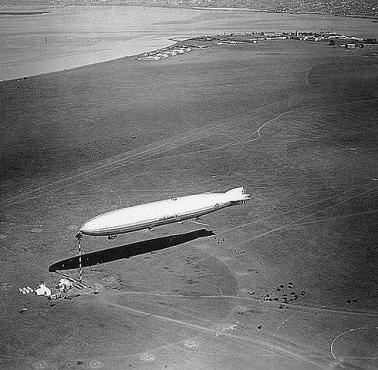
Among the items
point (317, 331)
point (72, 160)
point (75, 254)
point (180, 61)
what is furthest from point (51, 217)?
point (180, 61)

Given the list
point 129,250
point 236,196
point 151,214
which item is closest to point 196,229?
point 236,196

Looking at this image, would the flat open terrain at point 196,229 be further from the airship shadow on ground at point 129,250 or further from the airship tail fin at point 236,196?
the airship tail fin at point 236,196

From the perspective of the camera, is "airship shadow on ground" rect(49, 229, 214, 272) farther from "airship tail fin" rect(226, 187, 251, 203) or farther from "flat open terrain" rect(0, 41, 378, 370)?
"airship tail fin" rect(226, 187, 251, 203)

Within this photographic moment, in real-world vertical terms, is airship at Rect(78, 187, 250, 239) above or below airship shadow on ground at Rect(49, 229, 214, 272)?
above

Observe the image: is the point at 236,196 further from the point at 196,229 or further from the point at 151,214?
the point at 151,214

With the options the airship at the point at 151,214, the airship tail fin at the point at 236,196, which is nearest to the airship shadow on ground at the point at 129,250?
the airship at the point at 151,214

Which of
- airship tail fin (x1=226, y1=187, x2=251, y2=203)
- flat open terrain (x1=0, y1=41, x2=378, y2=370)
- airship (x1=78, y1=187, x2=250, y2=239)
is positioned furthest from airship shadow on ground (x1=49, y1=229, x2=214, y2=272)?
airship tail fin (x1=226, y1=187, x2=251, y2=203)

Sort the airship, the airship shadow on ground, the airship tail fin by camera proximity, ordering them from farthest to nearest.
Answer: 1. the airship tail fin
2. the airship shadow on ground
3. the airship
